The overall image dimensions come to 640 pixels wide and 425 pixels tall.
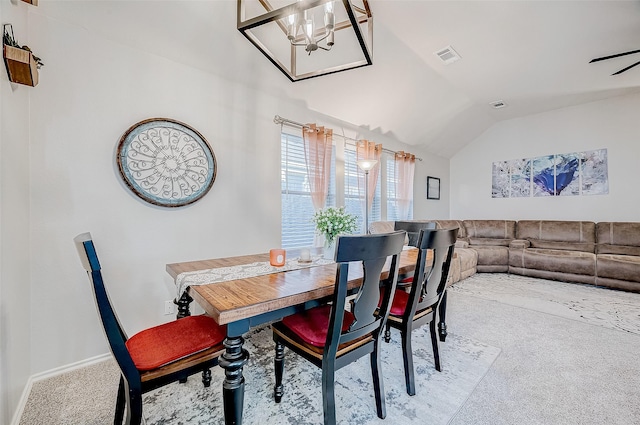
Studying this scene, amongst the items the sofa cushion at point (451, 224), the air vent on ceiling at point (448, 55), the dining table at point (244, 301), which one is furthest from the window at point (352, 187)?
the dining table at point (244, 301)

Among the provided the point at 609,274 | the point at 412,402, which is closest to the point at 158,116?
the point at 412,402

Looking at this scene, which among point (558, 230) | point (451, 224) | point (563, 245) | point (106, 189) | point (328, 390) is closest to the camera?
point (328, 390)

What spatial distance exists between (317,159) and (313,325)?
2.25 meters

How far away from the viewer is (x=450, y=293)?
3.48 meters

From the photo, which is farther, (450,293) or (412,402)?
(450,293)

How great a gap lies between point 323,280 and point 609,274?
449 cm

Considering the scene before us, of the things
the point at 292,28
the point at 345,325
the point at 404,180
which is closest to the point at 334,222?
the point at 345,325

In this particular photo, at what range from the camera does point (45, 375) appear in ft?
5.76

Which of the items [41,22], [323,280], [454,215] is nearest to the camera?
[323,280]

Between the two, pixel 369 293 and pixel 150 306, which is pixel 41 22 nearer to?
pixel 150 306

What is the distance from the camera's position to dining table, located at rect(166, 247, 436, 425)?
42.2 inches

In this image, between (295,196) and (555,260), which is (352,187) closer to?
(295,196)

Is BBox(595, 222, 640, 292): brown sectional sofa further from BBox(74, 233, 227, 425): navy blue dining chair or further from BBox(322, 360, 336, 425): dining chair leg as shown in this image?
BBox(74, 233, 227, 425): navy blue dining chair

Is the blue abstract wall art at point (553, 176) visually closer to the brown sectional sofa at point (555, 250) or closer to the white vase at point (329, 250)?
the brown sectional sofa at point (555, 250)
